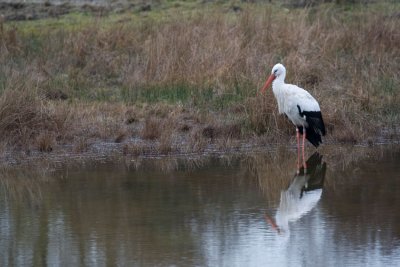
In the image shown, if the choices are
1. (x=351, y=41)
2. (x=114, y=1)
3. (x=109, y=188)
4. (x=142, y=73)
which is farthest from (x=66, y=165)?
(x=114, y=1)

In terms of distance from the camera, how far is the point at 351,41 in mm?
16969

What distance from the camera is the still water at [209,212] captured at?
8.10 m

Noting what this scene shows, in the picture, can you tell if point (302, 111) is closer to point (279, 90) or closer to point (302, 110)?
point (302, 110)

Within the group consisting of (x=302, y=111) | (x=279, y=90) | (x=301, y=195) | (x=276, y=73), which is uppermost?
(x=276, y=73)

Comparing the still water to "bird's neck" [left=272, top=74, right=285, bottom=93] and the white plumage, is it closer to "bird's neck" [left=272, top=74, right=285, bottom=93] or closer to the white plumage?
the white plumage

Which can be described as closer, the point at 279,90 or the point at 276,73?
the point at 279,90

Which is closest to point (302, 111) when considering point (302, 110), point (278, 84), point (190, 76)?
point (302, 110)

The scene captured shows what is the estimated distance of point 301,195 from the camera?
1030cm

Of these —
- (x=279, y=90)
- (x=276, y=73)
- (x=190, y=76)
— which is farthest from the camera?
(x=190, y=76)

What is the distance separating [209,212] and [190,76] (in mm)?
5925

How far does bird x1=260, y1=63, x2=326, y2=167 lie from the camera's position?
1267cm

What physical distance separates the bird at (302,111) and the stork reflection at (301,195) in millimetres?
434

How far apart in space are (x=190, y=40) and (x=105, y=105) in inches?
102

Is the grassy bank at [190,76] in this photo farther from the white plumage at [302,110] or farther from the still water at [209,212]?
the still water at [209,212]
